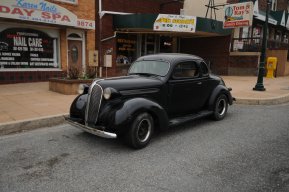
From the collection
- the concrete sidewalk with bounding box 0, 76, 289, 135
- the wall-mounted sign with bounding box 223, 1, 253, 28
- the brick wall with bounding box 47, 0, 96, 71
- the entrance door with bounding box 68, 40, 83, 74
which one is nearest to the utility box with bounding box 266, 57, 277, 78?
the wall-mounted sign with bounding box 223, 1, 253, 28

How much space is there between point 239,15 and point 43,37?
1083cm

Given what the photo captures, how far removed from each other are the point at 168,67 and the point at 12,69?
29.9 feet

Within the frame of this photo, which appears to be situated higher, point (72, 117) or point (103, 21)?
point (103, 21)

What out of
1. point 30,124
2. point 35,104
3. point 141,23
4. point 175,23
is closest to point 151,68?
point 30,124

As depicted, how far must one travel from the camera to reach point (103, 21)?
1535 cm

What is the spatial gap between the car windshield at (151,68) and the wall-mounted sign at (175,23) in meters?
9.23

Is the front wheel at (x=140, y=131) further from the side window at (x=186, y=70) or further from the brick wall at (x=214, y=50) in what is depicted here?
the brick wall at (x=214, y=50)

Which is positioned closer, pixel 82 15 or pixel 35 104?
pixel 35 104

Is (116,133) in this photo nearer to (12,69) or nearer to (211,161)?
(211,161)

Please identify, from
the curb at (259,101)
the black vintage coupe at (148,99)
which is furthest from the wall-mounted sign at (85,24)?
the curb at (259,101)

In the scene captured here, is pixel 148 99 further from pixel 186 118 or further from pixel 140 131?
pixel 186 118

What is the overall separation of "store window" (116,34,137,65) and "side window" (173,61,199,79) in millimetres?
11229

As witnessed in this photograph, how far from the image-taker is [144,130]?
16.9 ft

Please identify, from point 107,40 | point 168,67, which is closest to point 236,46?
point 107,40
